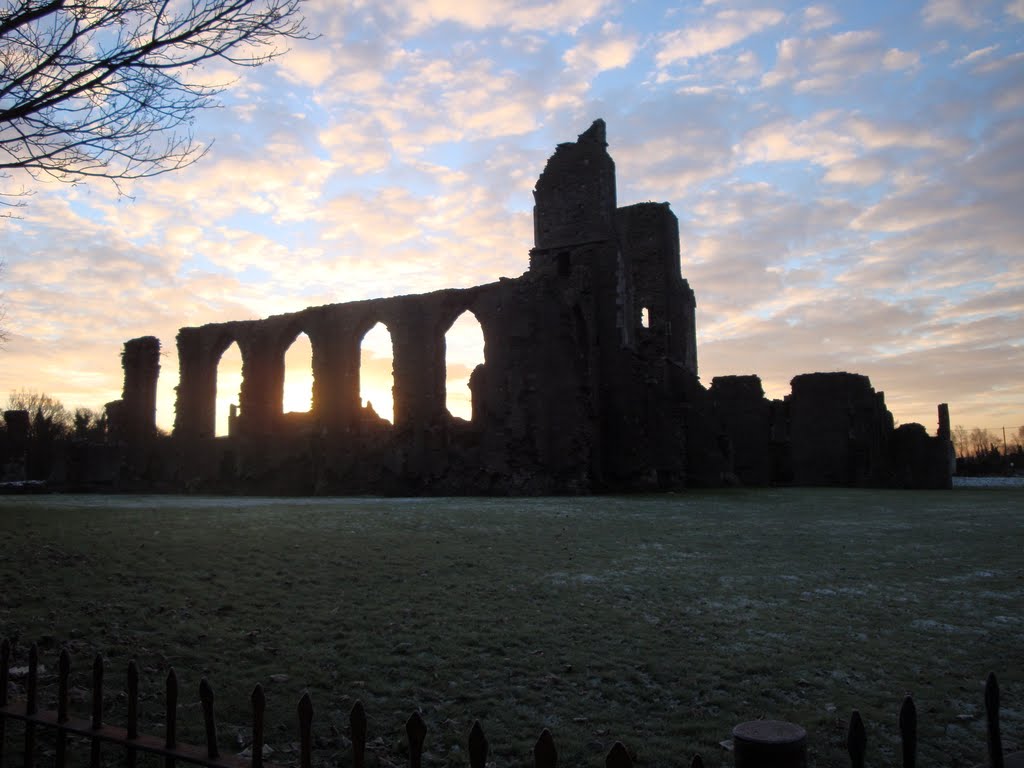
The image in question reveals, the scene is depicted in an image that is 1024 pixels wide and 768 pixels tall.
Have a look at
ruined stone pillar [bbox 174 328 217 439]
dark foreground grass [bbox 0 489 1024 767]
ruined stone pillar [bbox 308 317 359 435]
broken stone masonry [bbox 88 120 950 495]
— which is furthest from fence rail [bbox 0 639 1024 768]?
ruined stone pillar [bbox 174 328 217 439]

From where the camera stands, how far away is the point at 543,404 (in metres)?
21.2

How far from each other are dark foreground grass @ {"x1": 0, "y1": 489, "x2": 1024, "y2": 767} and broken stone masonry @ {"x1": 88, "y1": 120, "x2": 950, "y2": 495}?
1146cm

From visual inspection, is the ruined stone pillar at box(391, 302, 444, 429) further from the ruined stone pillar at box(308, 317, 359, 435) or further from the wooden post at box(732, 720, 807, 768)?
the wooden post at box(732, 720, 807, 768)

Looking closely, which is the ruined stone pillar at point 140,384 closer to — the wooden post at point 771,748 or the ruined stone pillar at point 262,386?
the ruined stone pillar at point 262,386

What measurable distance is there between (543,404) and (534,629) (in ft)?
51.6

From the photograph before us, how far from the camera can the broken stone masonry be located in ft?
70.1

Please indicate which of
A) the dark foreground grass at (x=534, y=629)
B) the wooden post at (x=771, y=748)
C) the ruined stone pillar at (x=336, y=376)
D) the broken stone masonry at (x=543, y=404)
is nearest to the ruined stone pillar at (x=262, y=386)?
the broken stone masonry at (x=543, y=404)

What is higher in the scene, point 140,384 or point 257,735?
point 140,384

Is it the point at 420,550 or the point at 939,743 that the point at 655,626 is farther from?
the point at 420,550

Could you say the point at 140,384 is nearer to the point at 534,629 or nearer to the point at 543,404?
the point at 543,404

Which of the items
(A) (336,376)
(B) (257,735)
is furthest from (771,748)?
(A) (336,376)

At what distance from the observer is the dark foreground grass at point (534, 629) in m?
4.03

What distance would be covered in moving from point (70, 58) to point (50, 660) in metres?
4.03

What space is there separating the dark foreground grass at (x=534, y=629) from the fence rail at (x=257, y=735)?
903 millimetres
